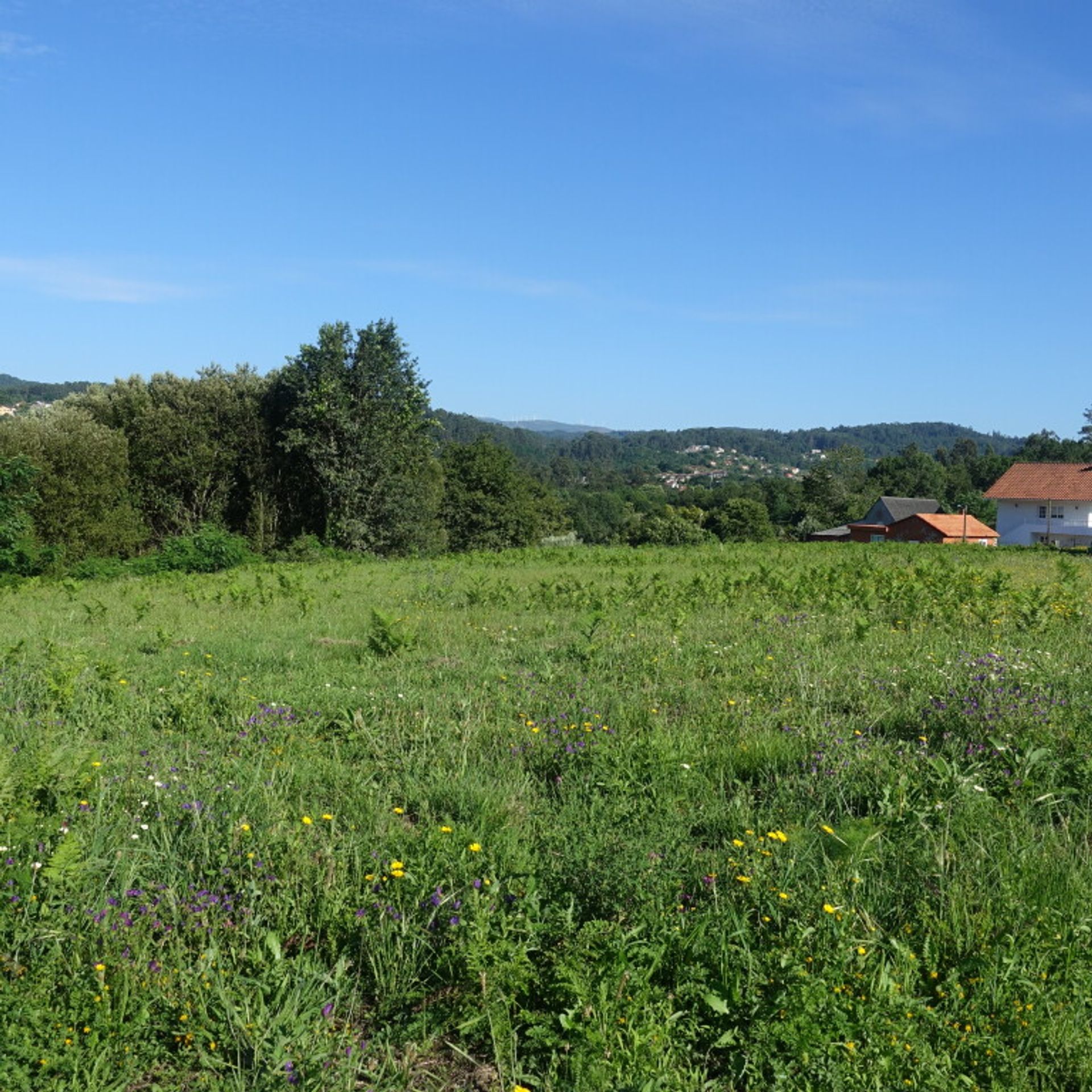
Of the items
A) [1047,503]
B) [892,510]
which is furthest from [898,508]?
[1047,503]

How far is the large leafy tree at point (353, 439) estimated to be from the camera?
3222cm

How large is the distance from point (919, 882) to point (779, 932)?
0.73m

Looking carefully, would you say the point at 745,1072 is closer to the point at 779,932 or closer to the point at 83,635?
the point at 779,932

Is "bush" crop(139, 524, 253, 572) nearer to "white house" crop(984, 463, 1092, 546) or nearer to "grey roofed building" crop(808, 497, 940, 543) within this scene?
"white house" crop(984, 463, 1092, 546)

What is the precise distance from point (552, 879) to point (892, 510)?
87417mm

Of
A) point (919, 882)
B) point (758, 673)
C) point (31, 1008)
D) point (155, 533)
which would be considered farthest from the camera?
point (155, 533)

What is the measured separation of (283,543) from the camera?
33250 millimetres

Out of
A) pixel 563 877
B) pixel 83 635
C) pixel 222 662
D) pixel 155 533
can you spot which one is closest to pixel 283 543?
pixel 155 533

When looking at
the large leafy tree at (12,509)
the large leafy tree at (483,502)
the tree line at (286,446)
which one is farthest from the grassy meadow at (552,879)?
the large leafy tree at (483,502)

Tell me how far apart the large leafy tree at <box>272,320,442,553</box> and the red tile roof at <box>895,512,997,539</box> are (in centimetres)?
5319

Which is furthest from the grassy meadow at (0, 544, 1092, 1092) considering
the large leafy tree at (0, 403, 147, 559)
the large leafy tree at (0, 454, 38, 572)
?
the large leafy tree at (0, 403, 147, 559)

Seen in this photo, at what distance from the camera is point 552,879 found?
354 cm

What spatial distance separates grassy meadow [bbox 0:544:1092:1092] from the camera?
2701 millimetres

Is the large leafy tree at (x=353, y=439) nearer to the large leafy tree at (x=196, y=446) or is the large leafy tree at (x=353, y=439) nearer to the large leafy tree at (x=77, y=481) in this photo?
the large leafy tree at (x=196, y=446)
